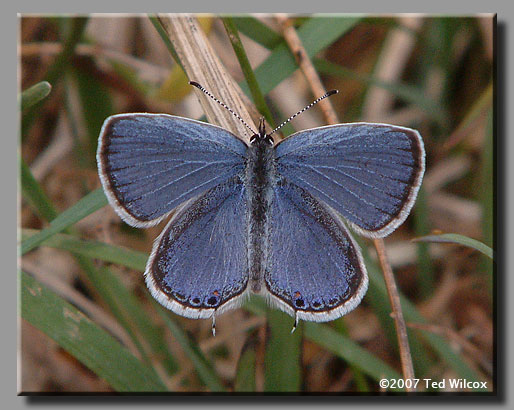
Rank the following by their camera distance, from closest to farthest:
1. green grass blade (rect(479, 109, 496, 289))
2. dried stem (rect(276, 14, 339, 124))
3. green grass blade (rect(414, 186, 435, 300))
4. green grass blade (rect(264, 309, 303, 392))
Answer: green grass blade (rect(264, 309, 303, 392))
dried stem (rect(276, 14, 339, 124))
green grass blade (rect(479, 109, 496, 289))
green grass blade (rect(414, 186, 435, 300))

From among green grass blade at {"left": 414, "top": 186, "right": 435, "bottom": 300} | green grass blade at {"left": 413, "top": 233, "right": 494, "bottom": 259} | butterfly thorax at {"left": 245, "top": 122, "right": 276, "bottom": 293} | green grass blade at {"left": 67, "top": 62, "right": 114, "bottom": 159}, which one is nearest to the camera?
green grass blade at {"left": 413, "top": 233, "right": 494, "bottom": 259}

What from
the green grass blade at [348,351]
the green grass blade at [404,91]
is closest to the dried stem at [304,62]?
the green grass blade at [404,91]

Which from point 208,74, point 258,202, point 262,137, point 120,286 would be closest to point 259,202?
point 258,202

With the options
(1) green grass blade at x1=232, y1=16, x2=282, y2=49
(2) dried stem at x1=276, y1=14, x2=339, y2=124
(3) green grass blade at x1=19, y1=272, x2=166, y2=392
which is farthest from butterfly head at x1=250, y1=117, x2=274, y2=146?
(3) green grass blade at x1=19, y1=272, x2=166, y2=392

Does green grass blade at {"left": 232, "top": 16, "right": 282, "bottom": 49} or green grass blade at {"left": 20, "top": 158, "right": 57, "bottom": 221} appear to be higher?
green grass blade at {"left": 232, "top": 16, "right": 282, "bottom": 49}

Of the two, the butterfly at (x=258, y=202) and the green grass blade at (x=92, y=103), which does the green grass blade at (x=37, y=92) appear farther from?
the green grass blade at (x=92, y=103)

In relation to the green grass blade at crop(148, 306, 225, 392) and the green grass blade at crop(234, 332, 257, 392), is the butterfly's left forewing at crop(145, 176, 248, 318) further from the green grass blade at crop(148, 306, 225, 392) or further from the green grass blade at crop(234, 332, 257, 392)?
the green grass blade at crop(148, 306, 225, 392)
